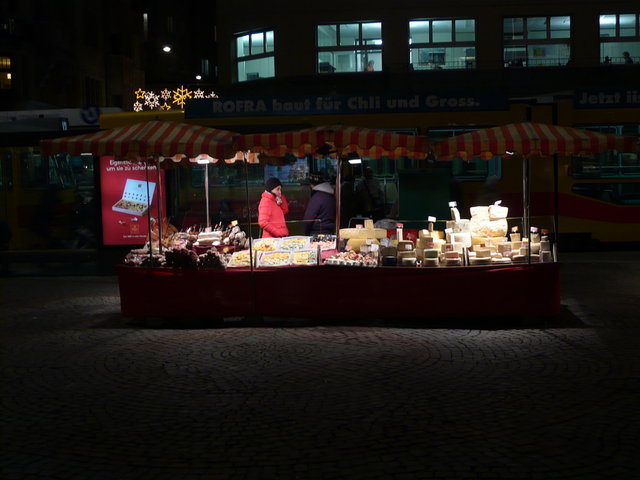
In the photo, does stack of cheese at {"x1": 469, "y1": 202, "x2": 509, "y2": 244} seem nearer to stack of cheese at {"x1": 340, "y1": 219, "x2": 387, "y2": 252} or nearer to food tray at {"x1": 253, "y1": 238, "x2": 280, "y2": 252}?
stack of cheese at {"x1": 340, "y1": 219, "x2": 387, "y2": 252}

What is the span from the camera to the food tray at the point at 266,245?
11.1m

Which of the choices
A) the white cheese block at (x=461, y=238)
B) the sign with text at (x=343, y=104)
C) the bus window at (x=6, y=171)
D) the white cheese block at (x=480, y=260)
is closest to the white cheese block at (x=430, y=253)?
the white cheese block at (x=461, y=238)

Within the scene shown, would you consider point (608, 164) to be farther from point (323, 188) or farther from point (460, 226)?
point (460, 226)

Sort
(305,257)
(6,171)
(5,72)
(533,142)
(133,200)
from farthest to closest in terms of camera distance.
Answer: (5,72), (6,171), (133,200), (305,257), (533,142)

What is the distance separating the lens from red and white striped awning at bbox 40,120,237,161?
10070 millimetres

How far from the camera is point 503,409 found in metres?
6.45

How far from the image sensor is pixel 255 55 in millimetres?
34156

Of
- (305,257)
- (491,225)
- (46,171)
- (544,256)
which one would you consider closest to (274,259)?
(305,257)

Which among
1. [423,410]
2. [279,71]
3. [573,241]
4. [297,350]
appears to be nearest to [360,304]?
[297,350]

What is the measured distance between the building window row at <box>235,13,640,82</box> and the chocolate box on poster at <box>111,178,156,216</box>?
18797 mm

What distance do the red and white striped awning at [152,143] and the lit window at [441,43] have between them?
22.9 metres

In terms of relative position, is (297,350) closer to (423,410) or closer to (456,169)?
(423,410)

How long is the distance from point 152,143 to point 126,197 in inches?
→ 225

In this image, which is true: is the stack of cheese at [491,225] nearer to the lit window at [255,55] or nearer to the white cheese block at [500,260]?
the white cheese block at [500,260]
